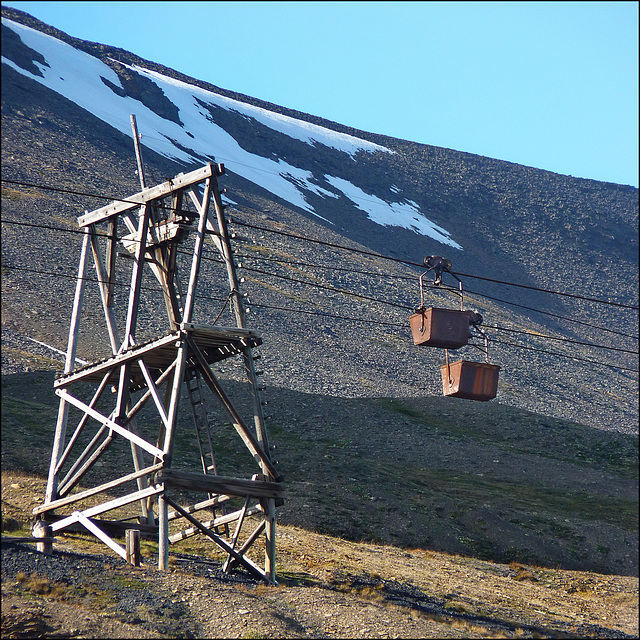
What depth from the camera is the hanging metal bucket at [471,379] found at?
604 inches

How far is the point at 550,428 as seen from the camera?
40.0 metres

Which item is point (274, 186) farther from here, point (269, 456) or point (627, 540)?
point (269, 456)

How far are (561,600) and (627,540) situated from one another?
725cm

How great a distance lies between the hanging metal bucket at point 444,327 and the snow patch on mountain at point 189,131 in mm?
57154

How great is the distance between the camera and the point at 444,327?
15234mm

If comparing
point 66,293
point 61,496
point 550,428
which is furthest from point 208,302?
point 61,496

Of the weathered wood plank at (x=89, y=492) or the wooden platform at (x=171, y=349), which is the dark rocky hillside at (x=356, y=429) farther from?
the weathered wood plank at (x=89, y=492)

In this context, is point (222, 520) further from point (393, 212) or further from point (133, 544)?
point (393, 212)

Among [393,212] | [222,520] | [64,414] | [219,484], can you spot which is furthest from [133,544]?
[393,212]

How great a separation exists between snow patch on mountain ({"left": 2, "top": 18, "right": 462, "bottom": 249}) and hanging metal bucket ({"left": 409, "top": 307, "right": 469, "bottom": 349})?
57.2 m

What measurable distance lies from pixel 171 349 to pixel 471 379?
5.68m

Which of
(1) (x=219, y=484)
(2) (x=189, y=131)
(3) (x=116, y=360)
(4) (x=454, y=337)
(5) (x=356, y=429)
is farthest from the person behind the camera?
(2) (x=189, y=131)

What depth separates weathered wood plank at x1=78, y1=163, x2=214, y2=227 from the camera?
45.9 ft

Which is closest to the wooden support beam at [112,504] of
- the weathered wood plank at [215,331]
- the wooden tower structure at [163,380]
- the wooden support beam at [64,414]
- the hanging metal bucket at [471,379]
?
the wooden tower structure at [163,380]
